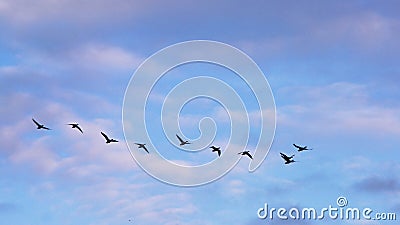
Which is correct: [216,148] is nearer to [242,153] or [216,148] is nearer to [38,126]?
[242,153]

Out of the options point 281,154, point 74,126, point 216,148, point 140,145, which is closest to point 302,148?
point 281,154

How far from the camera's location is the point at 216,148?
16475 cm

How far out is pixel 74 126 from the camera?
561 feet

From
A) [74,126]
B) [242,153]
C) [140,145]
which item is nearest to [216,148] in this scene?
[242,153]

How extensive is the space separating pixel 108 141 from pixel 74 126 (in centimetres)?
914

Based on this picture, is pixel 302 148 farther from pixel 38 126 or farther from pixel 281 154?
pixel 38 126

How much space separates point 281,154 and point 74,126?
49.5m

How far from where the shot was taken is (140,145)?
547ft

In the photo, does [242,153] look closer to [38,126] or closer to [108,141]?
[108,141]

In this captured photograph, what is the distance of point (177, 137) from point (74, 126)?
25073 mm

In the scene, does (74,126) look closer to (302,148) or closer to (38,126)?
(38,126)

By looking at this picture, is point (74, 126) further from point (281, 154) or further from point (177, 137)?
point (281, 154)

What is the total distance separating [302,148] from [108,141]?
45449mm

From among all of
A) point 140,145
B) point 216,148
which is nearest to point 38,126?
point 140,145
